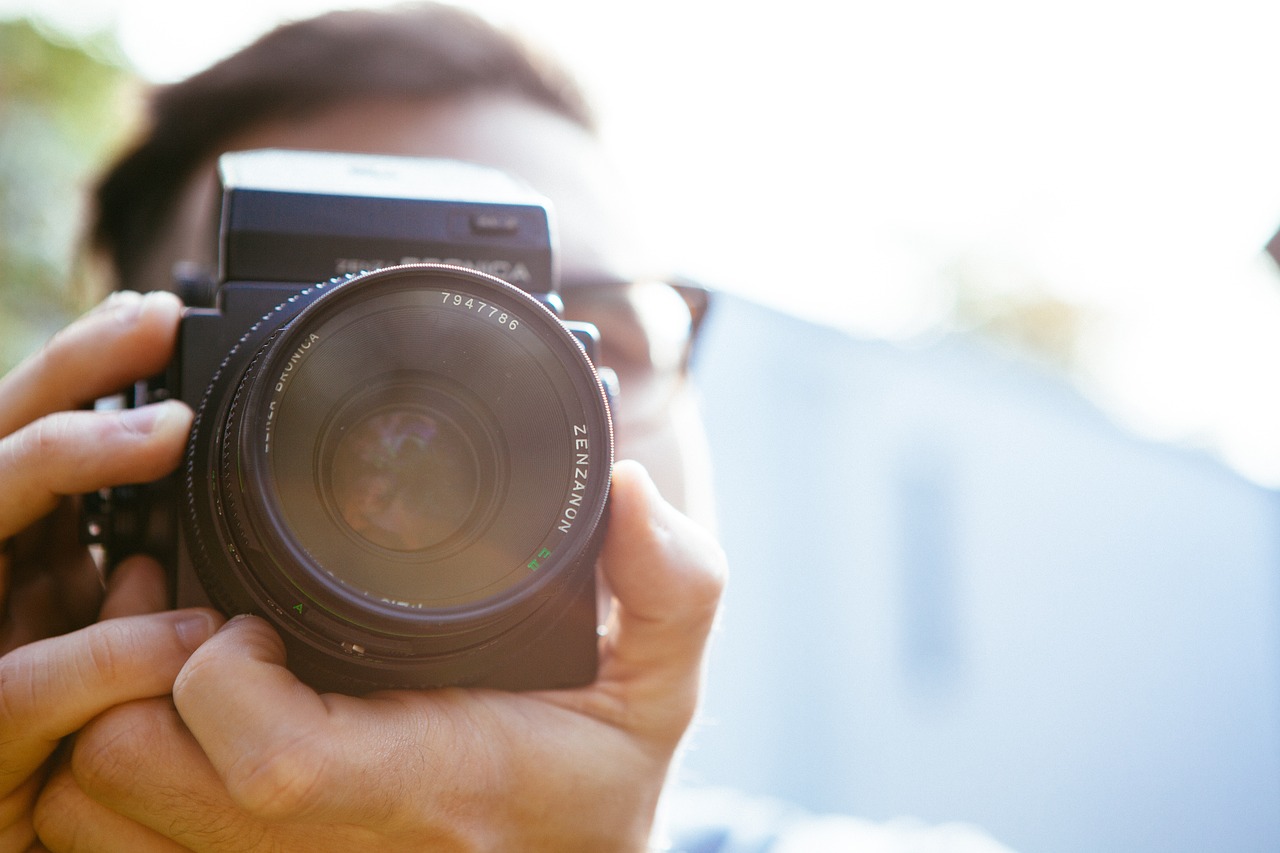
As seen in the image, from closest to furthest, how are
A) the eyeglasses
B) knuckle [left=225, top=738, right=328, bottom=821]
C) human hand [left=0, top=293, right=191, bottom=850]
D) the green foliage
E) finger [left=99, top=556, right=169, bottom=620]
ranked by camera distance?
knuckle [left=225, top=738, right=328, bottom=821]
human hand [left=0, top=293, right=191, bottom=850]
finger [left=99, top=556, right=169, bottom=620]
the eyeglasses
the green foliage

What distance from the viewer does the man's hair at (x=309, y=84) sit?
2055 mm

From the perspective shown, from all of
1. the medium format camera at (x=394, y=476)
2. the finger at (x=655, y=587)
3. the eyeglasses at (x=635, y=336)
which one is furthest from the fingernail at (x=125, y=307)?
the eyeglasses at (x=635, y=336)

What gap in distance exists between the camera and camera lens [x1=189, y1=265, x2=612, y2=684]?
1.01 metres

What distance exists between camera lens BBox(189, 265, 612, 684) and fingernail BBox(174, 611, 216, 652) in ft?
0.10

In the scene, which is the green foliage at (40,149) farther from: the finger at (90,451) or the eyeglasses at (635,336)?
the finger at (90,451)

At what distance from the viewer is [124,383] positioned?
52.4 inches

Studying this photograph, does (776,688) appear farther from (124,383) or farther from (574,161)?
(124,383)

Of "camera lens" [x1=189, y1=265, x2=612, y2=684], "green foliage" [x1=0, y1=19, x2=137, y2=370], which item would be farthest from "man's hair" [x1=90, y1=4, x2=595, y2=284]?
"green foliage" [x1=0, y1=19, x2=137, y2=370]

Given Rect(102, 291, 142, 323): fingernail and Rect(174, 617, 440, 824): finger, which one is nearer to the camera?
Rect(174, 617, 440, 824): finger

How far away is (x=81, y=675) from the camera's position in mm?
1078

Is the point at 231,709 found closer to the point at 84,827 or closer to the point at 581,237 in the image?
the point at 84,827

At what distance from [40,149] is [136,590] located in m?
7.07

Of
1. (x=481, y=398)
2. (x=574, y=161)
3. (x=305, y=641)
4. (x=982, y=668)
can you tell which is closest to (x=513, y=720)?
(x=305, y=641)

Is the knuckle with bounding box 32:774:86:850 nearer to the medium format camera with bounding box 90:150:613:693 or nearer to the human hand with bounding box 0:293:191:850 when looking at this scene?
the human hand with bounding box 0:293:191:850
